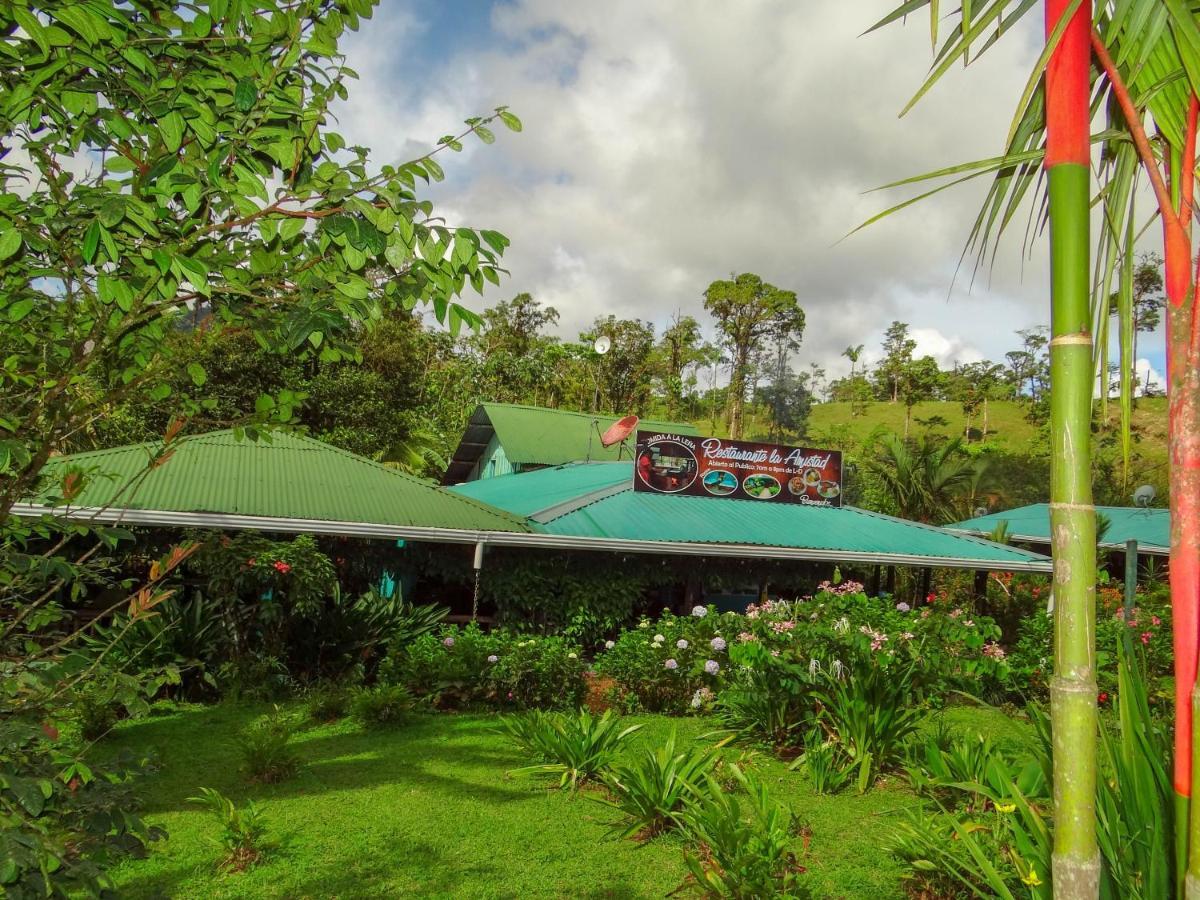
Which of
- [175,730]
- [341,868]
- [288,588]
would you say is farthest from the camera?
[288,588]

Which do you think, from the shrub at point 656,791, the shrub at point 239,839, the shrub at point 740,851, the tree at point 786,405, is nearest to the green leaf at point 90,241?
the shrub at point 740,851

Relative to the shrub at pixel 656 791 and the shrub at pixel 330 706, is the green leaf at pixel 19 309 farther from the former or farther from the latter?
the shrub at pixel 330 706

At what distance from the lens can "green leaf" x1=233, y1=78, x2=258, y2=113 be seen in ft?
5.94

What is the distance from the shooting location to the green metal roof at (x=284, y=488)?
35.6 ft

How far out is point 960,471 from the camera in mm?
26578

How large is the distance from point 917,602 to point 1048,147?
2114 centimetres

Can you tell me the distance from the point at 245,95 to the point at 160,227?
1.36ft

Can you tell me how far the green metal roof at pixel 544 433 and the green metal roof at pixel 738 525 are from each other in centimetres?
437

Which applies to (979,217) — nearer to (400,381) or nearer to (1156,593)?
(1156,593)

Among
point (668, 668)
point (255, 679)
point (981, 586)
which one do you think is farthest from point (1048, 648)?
point (255, 679)

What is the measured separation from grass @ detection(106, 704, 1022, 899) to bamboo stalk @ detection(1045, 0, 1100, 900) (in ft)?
14.0

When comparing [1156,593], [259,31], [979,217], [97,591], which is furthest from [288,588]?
[1156,593]

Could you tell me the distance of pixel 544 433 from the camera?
2328 centimetres

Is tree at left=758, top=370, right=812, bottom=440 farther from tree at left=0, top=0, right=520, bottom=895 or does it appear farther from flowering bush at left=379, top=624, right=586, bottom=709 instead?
tree at left=0, top=0, right=520, bottom=895
